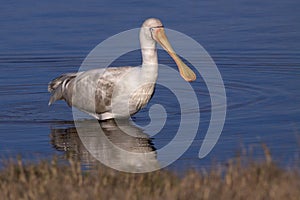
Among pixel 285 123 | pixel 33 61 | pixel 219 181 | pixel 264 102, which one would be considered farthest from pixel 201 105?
pixel 219 181

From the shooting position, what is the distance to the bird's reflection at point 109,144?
10081mm

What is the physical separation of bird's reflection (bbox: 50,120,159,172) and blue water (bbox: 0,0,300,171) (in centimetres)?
15

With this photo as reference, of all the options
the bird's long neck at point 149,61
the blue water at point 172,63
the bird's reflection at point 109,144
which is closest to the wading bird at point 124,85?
the bird's long neck at point 149,61

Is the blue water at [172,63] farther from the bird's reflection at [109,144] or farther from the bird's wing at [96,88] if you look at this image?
the bird's wing at [96,88]

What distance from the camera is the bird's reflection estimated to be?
1008cm

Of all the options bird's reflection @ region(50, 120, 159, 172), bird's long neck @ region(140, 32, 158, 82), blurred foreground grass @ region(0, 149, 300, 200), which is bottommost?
bird's reflection @ region(50, 120, 159, 172)

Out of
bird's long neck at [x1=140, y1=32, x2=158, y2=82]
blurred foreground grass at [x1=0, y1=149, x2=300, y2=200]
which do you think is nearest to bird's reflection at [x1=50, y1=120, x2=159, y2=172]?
bird's long neck at [x1=140, y1=32, x2=158, y2=82]

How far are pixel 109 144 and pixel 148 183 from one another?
332 cm

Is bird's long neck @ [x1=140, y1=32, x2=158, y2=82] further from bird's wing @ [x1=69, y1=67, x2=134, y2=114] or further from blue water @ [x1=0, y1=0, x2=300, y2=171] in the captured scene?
blue water @ [x1=0, y1=0, x2=300, y2=171]

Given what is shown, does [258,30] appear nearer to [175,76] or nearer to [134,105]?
[175,76]

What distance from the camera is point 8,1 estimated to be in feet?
65.6

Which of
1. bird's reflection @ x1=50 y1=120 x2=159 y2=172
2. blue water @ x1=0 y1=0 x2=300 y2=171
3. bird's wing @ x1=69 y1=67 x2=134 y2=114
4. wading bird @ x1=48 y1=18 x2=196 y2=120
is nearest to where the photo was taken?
bird's reflection @ x1=50 y1=120 x2=159 y2=172

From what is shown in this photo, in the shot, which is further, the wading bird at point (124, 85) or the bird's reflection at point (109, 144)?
the wading bird at point (124, 85)

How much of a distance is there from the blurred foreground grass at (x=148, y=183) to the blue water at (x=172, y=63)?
1370 millimetres
